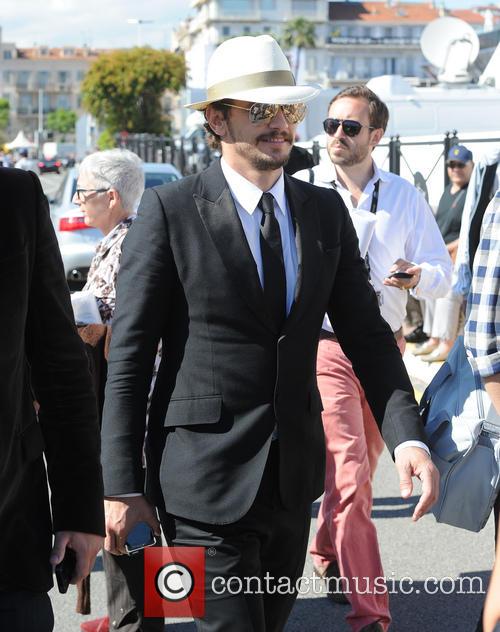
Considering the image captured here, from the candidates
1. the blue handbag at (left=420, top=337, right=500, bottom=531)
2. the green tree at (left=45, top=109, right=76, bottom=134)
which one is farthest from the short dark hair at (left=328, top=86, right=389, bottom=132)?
the green tree at (left=45, top=109, right=76, bottom=134)

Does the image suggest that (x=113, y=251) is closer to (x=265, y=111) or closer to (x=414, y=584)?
(x=265, y=111)

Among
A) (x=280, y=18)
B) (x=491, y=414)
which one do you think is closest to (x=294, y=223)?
(x=491, y=414)

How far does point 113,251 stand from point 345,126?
119cm

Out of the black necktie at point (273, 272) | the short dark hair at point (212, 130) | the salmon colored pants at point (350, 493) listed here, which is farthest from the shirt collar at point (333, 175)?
the black necktie at point (273, 272)

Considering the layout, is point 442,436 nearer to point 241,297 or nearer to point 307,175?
point 241,297

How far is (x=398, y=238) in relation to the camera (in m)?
4.57

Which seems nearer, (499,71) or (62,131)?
(499,71)

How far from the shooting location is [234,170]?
10.2 ft

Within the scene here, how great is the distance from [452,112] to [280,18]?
417 feet

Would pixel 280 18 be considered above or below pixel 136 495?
above

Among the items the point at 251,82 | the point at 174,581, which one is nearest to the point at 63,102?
the point at 174,581

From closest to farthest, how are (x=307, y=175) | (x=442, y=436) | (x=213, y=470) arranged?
1. (x=213, y=470)
2. (x=442, y=436)
3. (x=307, y=175)

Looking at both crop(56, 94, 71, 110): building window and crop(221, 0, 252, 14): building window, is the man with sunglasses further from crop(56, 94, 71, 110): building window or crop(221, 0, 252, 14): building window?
crop(56, 94, 71, 110): building window

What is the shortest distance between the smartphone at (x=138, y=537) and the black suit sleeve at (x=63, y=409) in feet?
1.93
